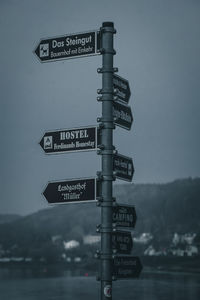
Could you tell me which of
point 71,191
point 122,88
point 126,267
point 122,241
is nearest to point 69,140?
point 71,191

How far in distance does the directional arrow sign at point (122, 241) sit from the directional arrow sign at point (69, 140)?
3.82ft

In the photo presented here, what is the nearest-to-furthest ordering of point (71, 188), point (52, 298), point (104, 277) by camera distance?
point (104, 277)
point (71, 188)
point (52, 298)

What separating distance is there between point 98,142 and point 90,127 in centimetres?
25

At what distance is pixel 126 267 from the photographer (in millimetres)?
7133

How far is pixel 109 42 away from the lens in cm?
702

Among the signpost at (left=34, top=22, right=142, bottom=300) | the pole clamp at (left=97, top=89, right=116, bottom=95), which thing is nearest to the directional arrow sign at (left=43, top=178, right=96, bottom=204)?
the signpost at (left=34, top=22, right=142, bottom=300)

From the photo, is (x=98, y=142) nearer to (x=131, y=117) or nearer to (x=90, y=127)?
(x=90, y=127)

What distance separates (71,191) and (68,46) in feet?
6.51

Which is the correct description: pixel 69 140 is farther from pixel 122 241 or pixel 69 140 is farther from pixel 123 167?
pixel 122 241

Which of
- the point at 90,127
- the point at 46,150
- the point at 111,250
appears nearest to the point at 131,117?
the point at 90,127

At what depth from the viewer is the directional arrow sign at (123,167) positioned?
7.00 m

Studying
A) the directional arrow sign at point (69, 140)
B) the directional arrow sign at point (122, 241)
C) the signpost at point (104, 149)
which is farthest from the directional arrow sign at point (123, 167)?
the directional arrow sign at point (122, 241)

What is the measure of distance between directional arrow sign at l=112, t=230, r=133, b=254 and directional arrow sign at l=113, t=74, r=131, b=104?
5.87 feet

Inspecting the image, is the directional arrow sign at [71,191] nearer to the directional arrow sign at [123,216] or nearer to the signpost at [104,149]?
the signpost at [104,149]
